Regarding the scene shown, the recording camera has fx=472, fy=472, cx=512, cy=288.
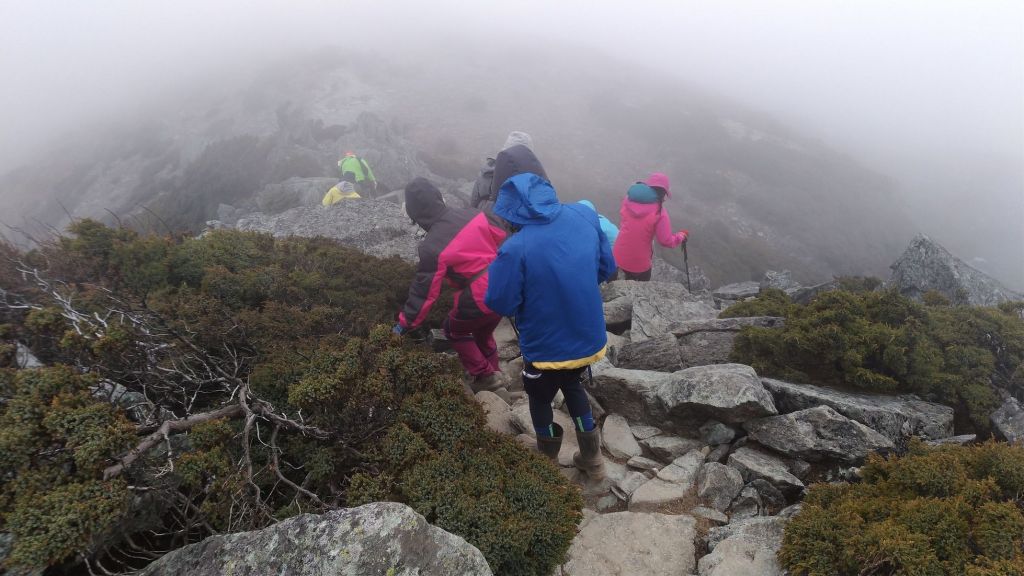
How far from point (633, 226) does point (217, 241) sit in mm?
7247

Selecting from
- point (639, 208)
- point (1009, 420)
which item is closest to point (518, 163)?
point (639, 208)

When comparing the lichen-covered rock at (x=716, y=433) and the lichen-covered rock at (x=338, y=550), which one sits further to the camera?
the lichen-covered rock at (x=716, y=433)

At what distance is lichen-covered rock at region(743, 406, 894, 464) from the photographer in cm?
460

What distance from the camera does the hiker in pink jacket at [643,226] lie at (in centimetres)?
877

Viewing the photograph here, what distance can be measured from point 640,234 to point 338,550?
782 centimetres

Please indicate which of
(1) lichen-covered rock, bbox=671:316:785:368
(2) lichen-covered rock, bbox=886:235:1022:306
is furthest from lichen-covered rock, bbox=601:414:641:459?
(2) lichen-covered rock, bbox=886:235:1022:306

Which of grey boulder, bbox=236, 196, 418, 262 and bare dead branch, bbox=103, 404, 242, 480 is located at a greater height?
bare dead branch, bbox=103, 404, 242, 480

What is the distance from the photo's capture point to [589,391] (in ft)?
20.1

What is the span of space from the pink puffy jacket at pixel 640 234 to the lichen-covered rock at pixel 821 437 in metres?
4.39

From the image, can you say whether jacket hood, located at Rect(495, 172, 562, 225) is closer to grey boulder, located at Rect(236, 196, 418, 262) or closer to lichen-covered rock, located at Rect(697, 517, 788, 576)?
lichen-covered rock, located at Rect(697, 517, 788, 576)

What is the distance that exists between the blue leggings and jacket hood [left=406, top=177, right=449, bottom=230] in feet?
7.46

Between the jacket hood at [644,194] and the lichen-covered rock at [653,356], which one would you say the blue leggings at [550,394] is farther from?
the jacket hood at [644,194]

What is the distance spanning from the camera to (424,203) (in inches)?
225

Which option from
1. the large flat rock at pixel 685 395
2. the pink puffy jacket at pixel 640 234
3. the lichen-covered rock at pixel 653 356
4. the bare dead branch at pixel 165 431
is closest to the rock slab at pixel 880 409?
the large flat rock at pixel 685 395
